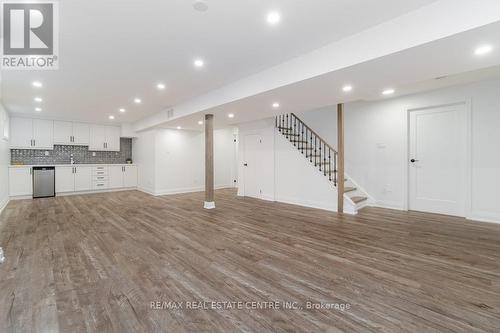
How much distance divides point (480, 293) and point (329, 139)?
4.98 meters

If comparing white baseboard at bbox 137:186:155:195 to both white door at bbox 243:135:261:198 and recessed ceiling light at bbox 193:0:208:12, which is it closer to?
white door at bbox 243:135:261:198

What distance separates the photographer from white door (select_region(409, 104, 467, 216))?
459 cm

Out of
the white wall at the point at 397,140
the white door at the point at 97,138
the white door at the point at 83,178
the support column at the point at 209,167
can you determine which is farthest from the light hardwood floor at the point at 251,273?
the white door at the point at 97,138

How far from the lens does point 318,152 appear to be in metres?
6.52

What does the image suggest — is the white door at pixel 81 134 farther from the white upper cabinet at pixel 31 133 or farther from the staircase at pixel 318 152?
the staircase at pixel 318 152

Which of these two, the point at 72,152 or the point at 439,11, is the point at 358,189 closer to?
the point at 439,11

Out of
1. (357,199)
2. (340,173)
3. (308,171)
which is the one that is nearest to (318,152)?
(308,171)

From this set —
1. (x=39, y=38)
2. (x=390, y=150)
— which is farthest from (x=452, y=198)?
(x=39, y=38)

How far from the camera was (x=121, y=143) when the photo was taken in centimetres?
931

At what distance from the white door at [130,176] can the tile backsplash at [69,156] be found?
2.22 ft

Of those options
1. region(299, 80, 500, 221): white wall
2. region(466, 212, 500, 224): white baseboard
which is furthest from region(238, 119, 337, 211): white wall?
region(466, 212, 500, 224): white baseboard

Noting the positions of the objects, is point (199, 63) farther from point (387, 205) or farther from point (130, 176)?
point (130, 176)

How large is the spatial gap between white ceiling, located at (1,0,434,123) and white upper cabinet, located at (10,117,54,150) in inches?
129

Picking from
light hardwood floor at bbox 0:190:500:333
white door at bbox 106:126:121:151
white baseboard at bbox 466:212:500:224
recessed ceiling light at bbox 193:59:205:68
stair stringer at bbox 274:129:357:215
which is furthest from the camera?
white door at bbox 106:126:121:151
